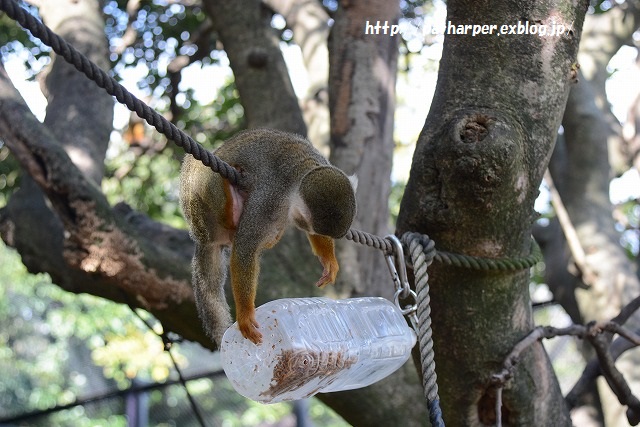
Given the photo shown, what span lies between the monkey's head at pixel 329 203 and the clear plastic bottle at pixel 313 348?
0.17m

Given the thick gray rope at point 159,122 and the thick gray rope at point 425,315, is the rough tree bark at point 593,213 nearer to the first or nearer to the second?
the thick gray rope at point 159,122

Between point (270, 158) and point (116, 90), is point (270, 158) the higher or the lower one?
the lower one

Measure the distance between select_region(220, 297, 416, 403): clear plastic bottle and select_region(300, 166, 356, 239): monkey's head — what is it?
166 mm

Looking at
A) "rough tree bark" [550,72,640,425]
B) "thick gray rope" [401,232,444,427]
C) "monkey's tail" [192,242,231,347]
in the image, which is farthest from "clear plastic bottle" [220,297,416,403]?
"rough tree bark" [550,72,640,425]

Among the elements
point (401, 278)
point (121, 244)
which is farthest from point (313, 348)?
point (121, 244)

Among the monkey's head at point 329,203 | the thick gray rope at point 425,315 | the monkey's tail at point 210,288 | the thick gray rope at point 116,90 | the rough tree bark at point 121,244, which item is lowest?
the rough tree bark at point 121,244

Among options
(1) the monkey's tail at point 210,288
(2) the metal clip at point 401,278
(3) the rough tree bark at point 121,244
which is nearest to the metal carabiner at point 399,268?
(2) the metal clip at point 401,278

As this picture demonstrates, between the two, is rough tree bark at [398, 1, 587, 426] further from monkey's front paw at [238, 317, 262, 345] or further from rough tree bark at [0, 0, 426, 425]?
rough tree bark at [0, 0, 426, 425]

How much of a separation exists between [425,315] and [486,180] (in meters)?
0.33

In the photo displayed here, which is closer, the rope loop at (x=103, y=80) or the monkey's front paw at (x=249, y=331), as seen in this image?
the rope loop at (x=103, y=80)

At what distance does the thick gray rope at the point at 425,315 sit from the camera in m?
1.43

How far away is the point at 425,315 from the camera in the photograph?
1512 millimetres

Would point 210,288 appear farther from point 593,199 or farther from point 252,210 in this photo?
point 593,199

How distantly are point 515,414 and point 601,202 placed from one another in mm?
1845
